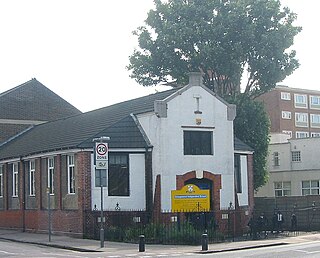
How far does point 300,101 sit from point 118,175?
69.0 metres

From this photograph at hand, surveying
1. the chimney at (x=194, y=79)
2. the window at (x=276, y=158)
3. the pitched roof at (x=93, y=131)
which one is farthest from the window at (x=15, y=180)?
the window at (x=276, y=158)

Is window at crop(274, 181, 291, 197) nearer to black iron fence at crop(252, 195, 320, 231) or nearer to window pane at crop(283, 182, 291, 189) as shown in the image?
window pane at crop(283, 182, 291, 189)

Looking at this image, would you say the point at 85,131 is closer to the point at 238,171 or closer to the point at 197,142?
the point at 197,142

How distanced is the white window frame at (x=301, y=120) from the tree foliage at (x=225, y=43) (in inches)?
1868

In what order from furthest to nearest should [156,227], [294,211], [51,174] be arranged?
[294,211] → [51,174] → [156,227]

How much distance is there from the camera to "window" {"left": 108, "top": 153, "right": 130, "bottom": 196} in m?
37.6

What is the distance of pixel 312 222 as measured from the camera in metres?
42.5

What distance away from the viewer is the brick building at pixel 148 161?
37531 mm

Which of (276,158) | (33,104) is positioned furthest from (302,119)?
(33,104)

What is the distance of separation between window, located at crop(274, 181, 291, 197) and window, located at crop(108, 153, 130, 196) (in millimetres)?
30855

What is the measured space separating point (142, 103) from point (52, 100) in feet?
68.2

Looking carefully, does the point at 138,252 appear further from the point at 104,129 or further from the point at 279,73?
the point at 279,73

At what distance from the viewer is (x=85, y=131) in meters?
40.9

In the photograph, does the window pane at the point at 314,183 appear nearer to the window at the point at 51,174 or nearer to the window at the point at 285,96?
the window at the point at 51,174
